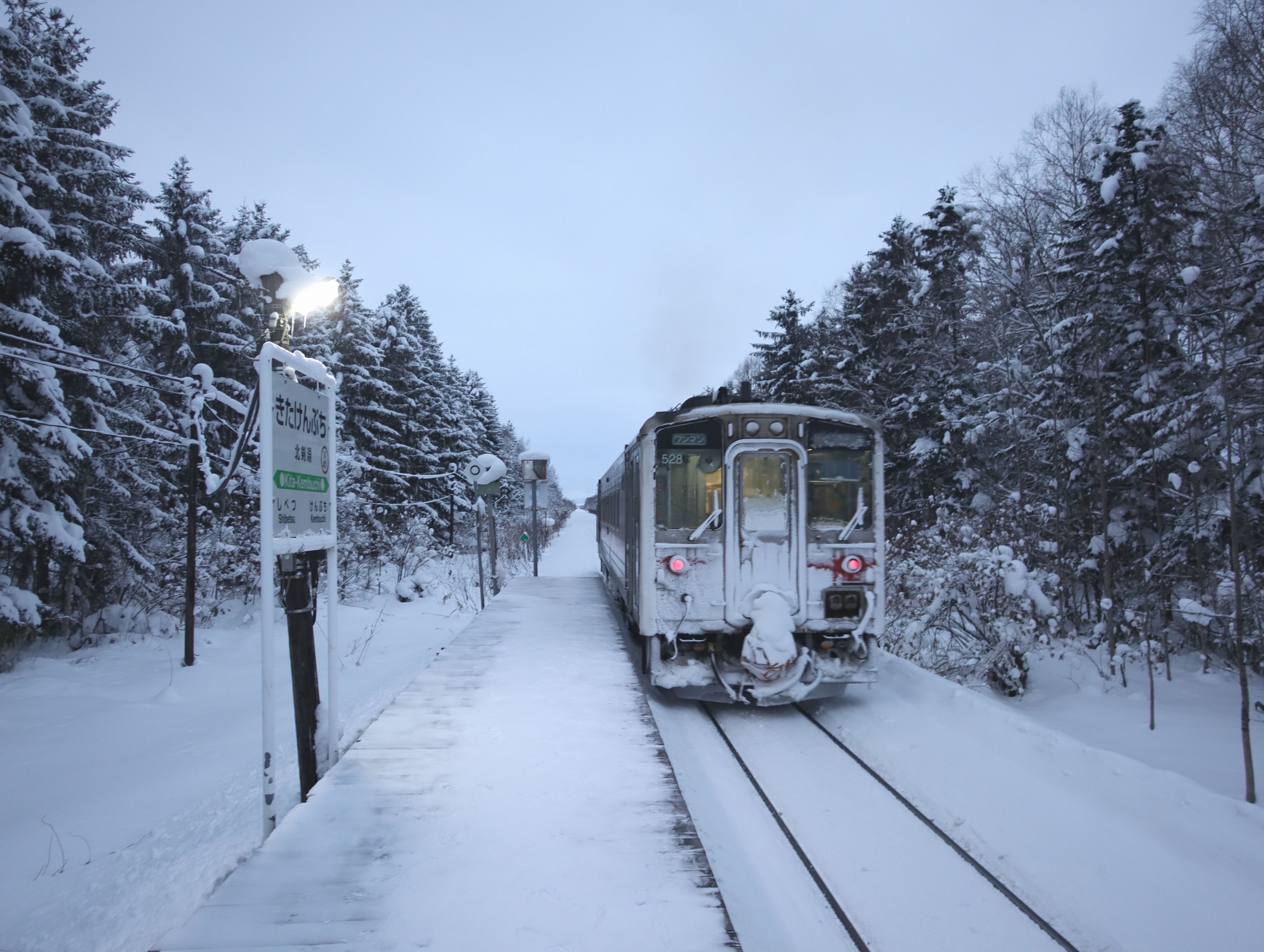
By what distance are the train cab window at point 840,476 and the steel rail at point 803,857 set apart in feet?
8.26

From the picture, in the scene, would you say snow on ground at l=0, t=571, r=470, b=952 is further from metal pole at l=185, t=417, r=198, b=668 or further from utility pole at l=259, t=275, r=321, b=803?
utility pole at l=259, t=275, r=321, b=803

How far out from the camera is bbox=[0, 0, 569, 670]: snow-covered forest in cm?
1022

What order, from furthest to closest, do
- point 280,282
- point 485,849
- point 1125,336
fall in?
point 1125,336 → point 280,282 → point 485,849

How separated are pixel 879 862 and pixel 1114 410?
11.0m

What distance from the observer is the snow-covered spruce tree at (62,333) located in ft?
33.2

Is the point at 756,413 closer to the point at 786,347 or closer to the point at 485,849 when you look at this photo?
the point at 485,849

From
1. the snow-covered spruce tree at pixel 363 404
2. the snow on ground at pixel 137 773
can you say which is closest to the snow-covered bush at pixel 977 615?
the snow on ground at pixel 137 773

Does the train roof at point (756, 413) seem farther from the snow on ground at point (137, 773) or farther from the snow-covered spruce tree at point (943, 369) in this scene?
the snow-covered spruce tree at point (943, 369)

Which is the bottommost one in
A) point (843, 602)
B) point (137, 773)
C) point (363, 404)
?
point (137, 773)

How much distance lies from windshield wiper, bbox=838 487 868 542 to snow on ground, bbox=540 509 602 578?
1201cm

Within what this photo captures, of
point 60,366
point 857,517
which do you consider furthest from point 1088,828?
point 60,366

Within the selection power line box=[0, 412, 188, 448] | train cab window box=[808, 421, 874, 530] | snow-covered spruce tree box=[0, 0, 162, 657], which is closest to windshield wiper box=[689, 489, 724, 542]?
train cab window box=[808, 421, 874, 530]

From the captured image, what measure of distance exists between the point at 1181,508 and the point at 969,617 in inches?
179

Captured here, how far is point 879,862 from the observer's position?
420 cm
